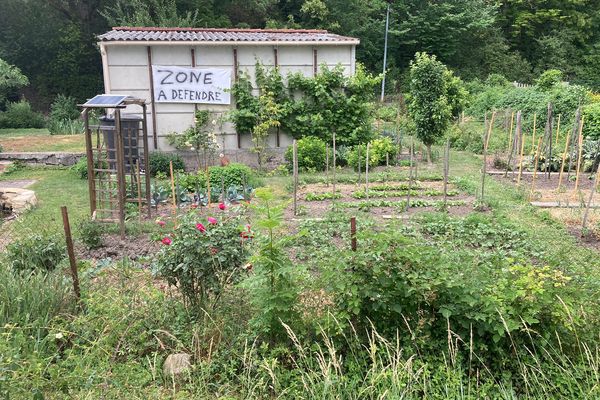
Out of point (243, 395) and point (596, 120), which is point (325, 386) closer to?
point (243, 395)

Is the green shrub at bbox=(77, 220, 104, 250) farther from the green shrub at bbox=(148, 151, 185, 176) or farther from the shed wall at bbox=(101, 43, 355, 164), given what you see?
the shed wall at bbox=(101, 43, 355, 164)

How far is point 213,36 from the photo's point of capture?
12461mm

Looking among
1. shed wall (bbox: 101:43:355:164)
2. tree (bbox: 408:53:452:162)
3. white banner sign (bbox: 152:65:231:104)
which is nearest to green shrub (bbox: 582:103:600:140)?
tree (bbox: 408:53:452:162)

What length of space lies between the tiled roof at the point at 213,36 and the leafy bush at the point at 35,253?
24.1ft

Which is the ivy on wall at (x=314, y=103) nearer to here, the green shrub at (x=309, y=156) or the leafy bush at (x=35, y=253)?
the green shrub at (x=309, y=156)

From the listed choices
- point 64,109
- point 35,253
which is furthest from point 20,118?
point 35,253

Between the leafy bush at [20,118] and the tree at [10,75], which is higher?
the tree at [10,75]

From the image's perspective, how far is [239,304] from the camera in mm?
4066

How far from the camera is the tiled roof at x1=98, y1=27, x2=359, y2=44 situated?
458 inches

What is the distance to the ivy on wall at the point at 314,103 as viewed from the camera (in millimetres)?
12227

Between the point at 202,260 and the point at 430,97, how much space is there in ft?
29.7

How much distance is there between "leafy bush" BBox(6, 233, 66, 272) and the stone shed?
7.01 meters

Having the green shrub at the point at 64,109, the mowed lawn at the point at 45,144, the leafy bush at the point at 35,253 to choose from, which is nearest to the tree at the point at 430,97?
the mowed lawn at the point at 45,144

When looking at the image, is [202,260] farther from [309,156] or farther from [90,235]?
[309,156]
